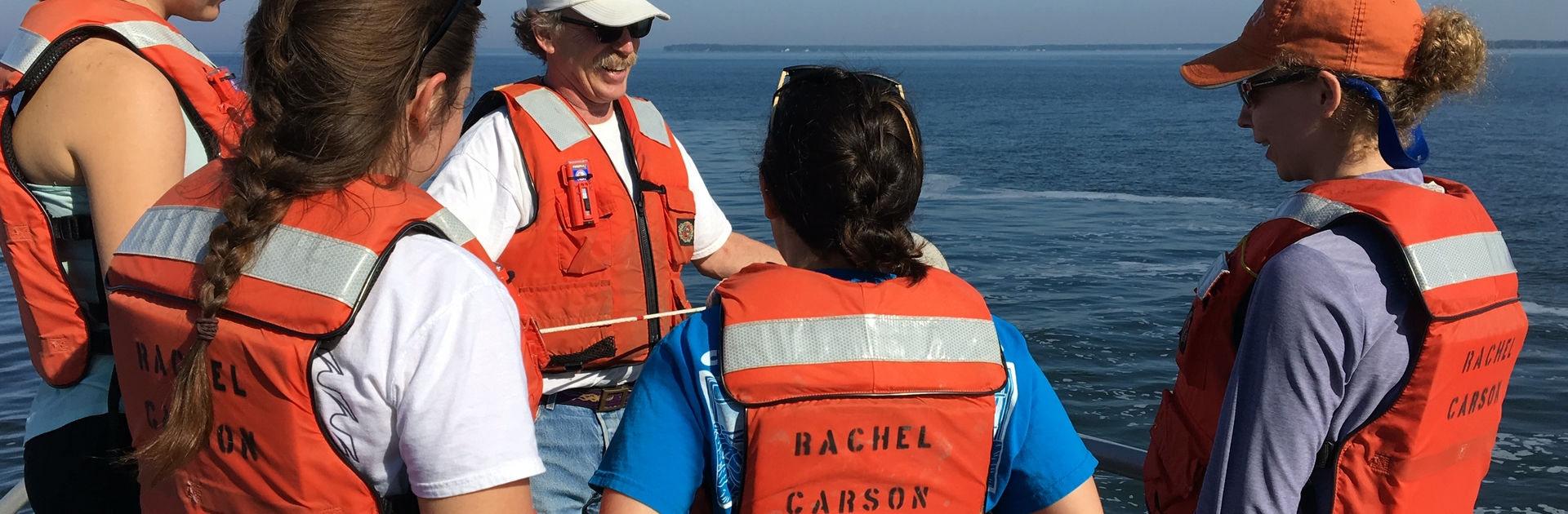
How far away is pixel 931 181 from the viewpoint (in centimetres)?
2070

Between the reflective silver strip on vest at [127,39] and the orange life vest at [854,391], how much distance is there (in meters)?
1.27

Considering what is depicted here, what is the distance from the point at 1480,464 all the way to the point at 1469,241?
1.56ft

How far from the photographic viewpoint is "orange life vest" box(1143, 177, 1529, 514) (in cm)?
206

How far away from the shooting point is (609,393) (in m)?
2.96

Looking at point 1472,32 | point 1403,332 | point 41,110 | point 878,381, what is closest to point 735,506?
point 878,381

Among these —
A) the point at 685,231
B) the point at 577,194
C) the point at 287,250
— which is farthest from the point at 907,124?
the point at 685,231

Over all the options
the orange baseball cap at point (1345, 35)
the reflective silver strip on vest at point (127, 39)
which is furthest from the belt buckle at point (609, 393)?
the orange baseball cap at point (1345, 35)

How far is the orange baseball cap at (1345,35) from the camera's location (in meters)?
2.22

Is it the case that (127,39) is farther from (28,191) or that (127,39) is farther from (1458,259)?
(1458,259)

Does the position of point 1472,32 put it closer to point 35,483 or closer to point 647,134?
point 647,134

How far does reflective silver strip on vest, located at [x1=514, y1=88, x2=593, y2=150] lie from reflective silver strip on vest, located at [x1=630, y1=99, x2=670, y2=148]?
0.20 meters

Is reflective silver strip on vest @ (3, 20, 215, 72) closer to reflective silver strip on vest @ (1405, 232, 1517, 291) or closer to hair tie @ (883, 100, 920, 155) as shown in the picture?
hair tie @ (883, 100, 920, 155)

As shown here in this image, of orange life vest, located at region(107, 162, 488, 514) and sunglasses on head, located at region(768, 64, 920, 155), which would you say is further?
sunglasses on head, located at region(768, 64, 920, 155)

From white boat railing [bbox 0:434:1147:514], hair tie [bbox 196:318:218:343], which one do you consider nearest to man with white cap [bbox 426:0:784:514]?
white boat railing [bbox 0:434:1147:514]
